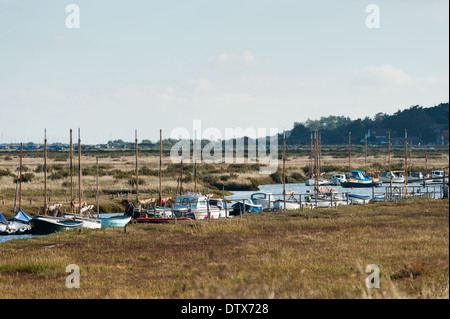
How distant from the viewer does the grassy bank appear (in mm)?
15406

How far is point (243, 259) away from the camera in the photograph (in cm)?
2203

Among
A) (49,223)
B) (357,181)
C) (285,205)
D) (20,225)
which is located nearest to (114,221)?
(49,223)

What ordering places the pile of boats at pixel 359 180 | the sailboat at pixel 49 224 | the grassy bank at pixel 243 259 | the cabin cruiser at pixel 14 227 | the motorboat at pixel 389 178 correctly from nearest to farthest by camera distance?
the grassy bank at pixel 243 259 → the sailboat at pixel 49 224 → the cabin cruiser at pixel 14 227 → the pile of boats at pixel 359 180 → the motorboat at pixel 389 178

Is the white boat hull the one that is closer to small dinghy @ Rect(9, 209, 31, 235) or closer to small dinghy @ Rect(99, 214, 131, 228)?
small dinghy @ Rect(99, 214, 131, 228)

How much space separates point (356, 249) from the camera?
923 inches

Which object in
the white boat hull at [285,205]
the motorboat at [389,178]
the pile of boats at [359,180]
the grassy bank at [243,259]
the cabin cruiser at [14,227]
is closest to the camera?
the grassy bank at [243,259]

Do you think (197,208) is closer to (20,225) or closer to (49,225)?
(49,225)

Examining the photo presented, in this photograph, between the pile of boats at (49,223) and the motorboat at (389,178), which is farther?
the motorboat at (389,178)

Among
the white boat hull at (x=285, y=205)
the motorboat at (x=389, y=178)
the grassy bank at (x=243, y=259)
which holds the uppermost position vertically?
the grassy bank at (x=243, y=259)

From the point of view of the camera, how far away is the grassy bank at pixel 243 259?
15406mm

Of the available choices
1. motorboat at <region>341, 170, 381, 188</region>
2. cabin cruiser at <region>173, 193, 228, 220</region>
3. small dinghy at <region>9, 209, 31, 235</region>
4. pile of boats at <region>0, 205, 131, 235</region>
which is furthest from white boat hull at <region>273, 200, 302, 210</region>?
motorboat at <region>341, 170, 381, 188</region>

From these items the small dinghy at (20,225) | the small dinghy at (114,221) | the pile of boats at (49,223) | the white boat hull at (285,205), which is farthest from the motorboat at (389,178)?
the small dinghy at (20,225)

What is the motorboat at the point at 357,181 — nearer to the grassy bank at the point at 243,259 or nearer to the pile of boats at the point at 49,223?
the grassy bank at the point at 243,259
